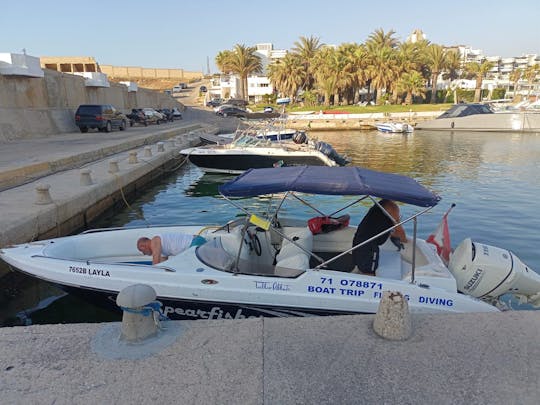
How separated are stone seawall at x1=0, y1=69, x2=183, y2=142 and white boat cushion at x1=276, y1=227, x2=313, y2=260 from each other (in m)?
20.9

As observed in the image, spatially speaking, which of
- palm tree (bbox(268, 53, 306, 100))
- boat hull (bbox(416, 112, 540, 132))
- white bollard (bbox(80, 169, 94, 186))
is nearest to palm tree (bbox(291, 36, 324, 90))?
palm tree (bbox(268, 53, 306, 100))

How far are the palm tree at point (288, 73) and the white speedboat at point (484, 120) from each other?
84.2 feet

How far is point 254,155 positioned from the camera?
60.4ft

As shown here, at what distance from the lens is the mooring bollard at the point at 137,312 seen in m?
3.54

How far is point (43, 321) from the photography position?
20.6ft

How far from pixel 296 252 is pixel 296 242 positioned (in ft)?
0.91

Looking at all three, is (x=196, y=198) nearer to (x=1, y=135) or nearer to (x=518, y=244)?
(x=518, y=244)

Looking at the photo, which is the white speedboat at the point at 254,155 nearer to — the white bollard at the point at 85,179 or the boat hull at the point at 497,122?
the white bollard at the point at 85,179

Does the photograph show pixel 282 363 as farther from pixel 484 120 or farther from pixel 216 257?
pixel 484 120

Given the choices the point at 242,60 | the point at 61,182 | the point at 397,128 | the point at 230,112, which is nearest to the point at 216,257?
the point at 61,182

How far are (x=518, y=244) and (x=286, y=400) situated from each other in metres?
9.42

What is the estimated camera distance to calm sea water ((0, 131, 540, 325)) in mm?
6750

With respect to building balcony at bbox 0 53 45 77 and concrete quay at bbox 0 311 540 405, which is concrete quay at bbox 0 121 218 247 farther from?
concrete quay at bbox 0 311 540 405

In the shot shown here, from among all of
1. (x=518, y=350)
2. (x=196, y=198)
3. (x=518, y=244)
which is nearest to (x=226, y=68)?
(x=196, y=198)
